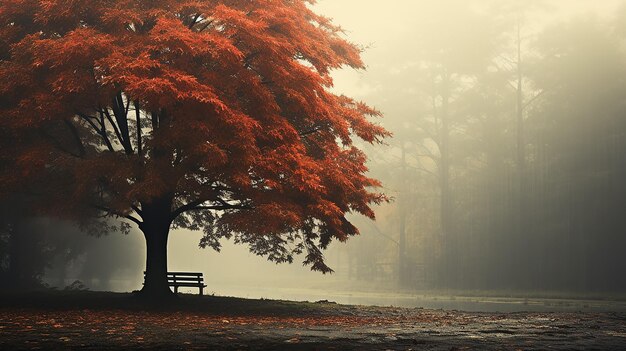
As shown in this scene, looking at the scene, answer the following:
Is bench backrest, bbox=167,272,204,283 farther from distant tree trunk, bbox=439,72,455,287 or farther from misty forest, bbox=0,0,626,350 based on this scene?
distant tree trunk, bbox=439,72,455,287

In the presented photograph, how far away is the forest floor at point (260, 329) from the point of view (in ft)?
37.2

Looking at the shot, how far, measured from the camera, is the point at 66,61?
18984mm

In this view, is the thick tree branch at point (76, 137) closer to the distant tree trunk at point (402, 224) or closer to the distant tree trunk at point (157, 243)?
the distant tree trunk at point (157, 243)

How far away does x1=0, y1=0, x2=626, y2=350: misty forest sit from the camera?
18500 mm

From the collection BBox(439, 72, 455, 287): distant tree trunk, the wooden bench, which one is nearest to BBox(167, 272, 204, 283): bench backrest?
the wooden bench

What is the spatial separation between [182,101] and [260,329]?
7008 millimetres

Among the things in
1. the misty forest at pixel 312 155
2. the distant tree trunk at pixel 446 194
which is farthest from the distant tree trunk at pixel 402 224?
the distant tree trunk at pixel 446 194

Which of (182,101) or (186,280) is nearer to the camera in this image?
(182,101)

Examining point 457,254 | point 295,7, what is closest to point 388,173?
point 457,254

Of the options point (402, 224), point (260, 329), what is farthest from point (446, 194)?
point (260, 329)

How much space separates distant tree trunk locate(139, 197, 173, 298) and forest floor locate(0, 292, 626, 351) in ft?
3.06

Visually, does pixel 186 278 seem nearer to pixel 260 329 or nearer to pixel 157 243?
pixel 157 243

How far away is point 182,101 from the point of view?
1838 cm

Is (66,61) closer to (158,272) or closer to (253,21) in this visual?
(253,21)
